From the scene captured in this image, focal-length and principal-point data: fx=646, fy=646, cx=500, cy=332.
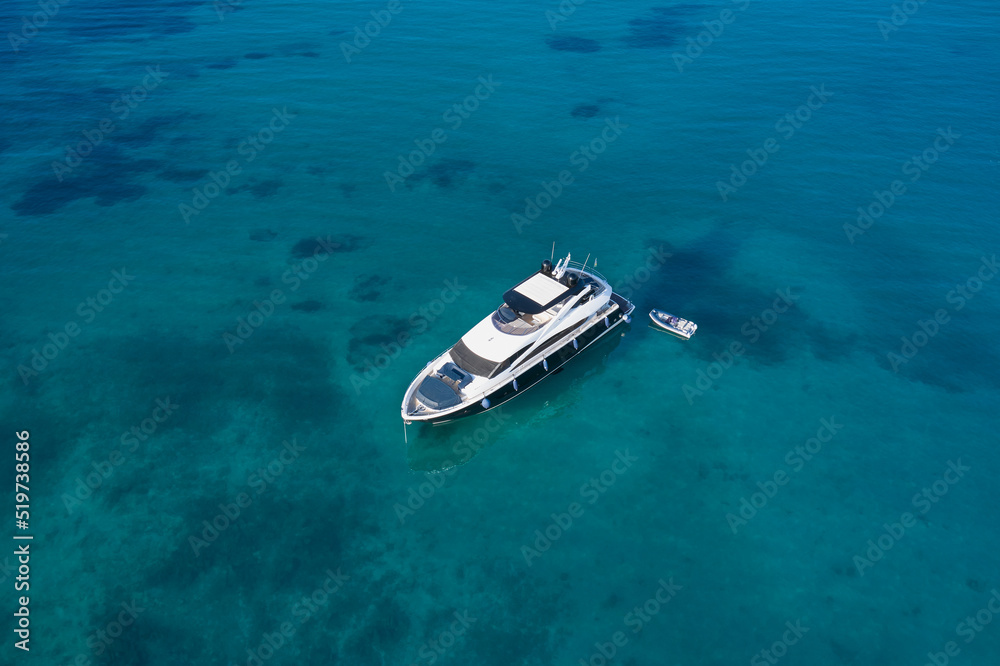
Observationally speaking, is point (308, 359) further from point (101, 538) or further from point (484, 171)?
point (484, 171)

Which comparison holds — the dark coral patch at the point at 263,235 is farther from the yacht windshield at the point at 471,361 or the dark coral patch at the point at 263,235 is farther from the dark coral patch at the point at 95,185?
the yacht windshield at the point at 471,361

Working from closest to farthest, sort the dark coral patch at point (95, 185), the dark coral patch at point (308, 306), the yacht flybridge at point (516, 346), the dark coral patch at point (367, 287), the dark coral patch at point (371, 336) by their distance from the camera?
the yacht flybridge at point (516, 346) → the dark coral patch at point (371, 336) → the dark coral patch at point (308, 306) → the dark coral patch at point (367, 287) → the dark coral patch at point (95, 185)

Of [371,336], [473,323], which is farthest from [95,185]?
[473,323]

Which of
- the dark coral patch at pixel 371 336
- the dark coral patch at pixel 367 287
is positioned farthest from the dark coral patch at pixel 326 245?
the dark coral patch at pixel 371 336

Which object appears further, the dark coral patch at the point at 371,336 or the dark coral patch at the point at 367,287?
the dark coral patch at the point at 367,287

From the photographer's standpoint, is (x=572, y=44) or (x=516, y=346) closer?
(x=516, y=346)

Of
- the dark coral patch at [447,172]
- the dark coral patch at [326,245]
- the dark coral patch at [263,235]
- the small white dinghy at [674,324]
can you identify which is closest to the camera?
the small white dinghy at [674,324]

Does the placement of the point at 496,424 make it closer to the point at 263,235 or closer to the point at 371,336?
the point at 371,336
